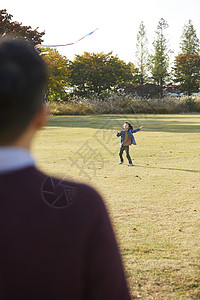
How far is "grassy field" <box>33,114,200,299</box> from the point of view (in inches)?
130

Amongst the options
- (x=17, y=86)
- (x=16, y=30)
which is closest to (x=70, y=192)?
(x=17, y=86)

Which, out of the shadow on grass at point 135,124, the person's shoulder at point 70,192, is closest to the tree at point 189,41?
the shadow on grass at point 135,124

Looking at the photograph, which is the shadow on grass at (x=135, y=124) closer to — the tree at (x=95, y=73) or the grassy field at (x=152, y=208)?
the grassy field at (x=152, y=208)

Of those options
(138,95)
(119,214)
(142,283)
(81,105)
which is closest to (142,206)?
(119,214)

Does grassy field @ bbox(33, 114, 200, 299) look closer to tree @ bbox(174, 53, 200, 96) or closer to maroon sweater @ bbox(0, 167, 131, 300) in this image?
maroon sweater @ bbox(0, 167, 131, 300)

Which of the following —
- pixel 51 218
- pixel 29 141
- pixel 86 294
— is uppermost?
pixel 29 141

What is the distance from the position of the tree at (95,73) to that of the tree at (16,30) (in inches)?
492

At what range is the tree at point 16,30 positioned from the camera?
1155 inches

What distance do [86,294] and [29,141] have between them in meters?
0.48

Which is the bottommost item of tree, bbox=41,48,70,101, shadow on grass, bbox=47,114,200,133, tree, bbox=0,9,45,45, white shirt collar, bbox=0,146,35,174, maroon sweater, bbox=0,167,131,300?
shadow on grass, bbox=47,114,200,133

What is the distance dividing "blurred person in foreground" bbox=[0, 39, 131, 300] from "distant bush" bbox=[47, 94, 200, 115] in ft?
94.6

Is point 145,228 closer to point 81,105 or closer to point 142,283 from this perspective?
point 142,283

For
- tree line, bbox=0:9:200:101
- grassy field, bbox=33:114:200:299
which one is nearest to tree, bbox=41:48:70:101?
tree line, bbox=0:9:200:101

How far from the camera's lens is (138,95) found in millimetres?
44531
